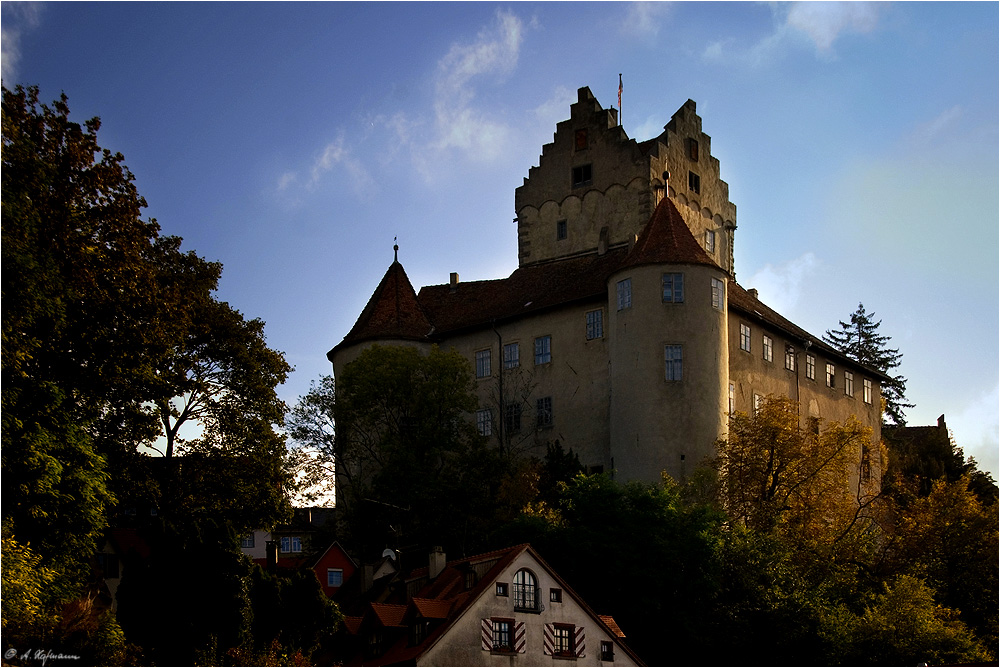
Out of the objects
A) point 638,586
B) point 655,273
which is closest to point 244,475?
point 638,586

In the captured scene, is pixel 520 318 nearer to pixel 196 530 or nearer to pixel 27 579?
pixel 196 530

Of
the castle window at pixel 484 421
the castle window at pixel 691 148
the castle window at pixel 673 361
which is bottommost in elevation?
the castle window at pixel 484 421

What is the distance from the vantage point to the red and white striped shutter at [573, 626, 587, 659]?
131 ft

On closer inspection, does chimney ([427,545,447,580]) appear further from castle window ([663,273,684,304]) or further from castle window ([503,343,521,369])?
castle window ([503,343,521,369])

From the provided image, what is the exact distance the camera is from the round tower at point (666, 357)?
2093 inches

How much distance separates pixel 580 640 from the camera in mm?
40062

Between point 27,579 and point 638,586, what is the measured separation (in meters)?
18.8

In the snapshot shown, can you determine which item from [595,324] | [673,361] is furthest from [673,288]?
[595,324]

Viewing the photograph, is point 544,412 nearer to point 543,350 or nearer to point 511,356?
point 543,350

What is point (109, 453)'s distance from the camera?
4338 cm

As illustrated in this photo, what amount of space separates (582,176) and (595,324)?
1165cm

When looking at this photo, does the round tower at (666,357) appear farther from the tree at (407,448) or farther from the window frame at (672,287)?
the tree at (407,448)

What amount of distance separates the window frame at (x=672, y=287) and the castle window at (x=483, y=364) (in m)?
9.61

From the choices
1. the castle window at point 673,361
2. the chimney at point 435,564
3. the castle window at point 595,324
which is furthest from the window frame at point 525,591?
the castle window at point 595,324
